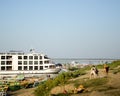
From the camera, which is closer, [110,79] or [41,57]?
[110,79]

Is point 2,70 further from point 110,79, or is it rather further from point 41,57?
point 110,79

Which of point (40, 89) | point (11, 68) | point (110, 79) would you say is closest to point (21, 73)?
point (11, 68)

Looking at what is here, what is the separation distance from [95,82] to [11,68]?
177 ft

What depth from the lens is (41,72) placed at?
74.5 m

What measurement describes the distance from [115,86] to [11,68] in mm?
56989

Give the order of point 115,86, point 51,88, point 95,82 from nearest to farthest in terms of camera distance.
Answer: point 115,86 < point 95,82 < point 51,88

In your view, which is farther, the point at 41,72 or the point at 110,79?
the point at 41,72

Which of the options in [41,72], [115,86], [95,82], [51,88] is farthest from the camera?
[41,72]

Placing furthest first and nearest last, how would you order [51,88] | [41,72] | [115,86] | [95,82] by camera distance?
[41,72] < [51,88] < [95,82] < [115,86]

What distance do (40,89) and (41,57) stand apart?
1859 inches

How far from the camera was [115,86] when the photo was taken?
23484mm

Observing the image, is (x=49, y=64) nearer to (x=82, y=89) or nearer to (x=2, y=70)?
(x=2, y=70)

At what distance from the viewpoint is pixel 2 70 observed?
76.1m

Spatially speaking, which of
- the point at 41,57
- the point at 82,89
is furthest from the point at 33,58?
the point at 82,89
